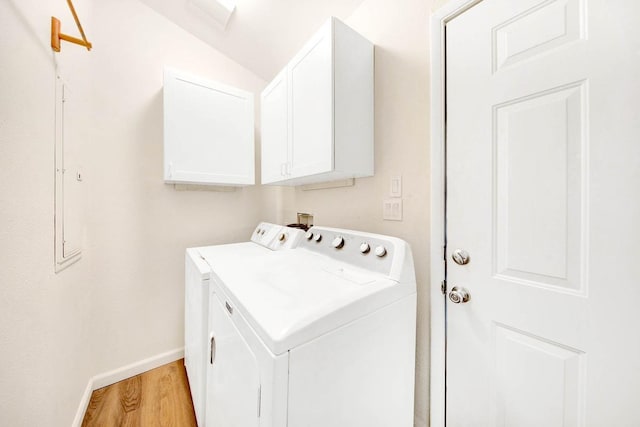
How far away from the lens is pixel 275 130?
1748 millimetres

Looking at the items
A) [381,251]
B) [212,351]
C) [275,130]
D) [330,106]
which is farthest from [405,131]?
[212,351]

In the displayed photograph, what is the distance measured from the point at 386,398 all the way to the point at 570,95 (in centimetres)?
120

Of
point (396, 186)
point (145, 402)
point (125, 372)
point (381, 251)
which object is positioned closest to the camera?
point (381, 251)

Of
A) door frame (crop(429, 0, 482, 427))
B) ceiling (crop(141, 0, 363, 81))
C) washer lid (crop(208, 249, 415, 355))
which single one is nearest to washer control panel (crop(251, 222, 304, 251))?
washer lid (crop(208, 249, 415, 355))

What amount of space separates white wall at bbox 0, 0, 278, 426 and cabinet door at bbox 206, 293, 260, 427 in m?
0.61

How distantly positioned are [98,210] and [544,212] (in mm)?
2536

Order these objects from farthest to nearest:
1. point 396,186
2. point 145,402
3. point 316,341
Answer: point 145,402
point 396,186
point 316,341

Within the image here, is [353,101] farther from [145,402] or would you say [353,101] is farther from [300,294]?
[145,402]

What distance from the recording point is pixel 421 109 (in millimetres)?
1197

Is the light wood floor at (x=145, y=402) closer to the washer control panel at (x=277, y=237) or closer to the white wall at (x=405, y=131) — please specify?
the washer control panel at (x=277, y=237)

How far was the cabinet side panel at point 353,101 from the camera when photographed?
1247mm

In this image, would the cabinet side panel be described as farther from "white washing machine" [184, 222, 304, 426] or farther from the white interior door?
"white washing machine" [184, 222, 304, 426]

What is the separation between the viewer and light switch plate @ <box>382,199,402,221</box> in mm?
1310

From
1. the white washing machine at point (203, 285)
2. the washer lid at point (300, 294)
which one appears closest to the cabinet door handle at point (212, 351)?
the white washing machine at point (203, 285)
